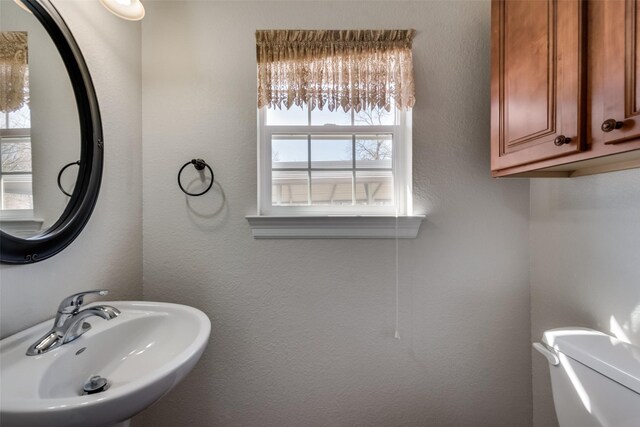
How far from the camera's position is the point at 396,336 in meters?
1.19

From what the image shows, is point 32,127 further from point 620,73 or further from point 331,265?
point 620,73

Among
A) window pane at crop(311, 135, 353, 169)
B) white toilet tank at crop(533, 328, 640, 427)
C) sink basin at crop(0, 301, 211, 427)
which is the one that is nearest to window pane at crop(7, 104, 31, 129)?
sink basin at crop(0, 301, 211, 427)

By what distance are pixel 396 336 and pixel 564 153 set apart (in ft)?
3.05

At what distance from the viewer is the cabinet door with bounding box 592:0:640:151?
1.97 ft

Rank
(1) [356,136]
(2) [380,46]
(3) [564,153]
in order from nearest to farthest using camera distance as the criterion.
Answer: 1. (3) [564,153]
2. (2) [380,46]
3. (1) [356,136]

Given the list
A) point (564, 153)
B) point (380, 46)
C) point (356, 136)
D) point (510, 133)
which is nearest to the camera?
point (564, 153)

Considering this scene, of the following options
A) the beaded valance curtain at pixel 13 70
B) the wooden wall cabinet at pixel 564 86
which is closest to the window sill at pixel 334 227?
the wooden wall cabinet at pixel 564 86

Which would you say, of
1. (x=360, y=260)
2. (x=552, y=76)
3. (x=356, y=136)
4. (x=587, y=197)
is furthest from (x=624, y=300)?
(x=356, y=136)

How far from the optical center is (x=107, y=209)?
1021 millimetres

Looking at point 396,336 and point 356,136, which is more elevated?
point 356,136

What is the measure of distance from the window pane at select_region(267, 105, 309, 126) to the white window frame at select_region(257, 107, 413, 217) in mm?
19

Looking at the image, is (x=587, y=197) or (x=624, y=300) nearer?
(x=624, y=300)

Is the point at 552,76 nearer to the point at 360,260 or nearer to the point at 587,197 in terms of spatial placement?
the point at 587,197

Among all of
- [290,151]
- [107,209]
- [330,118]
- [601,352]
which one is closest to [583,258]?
[601,352]
